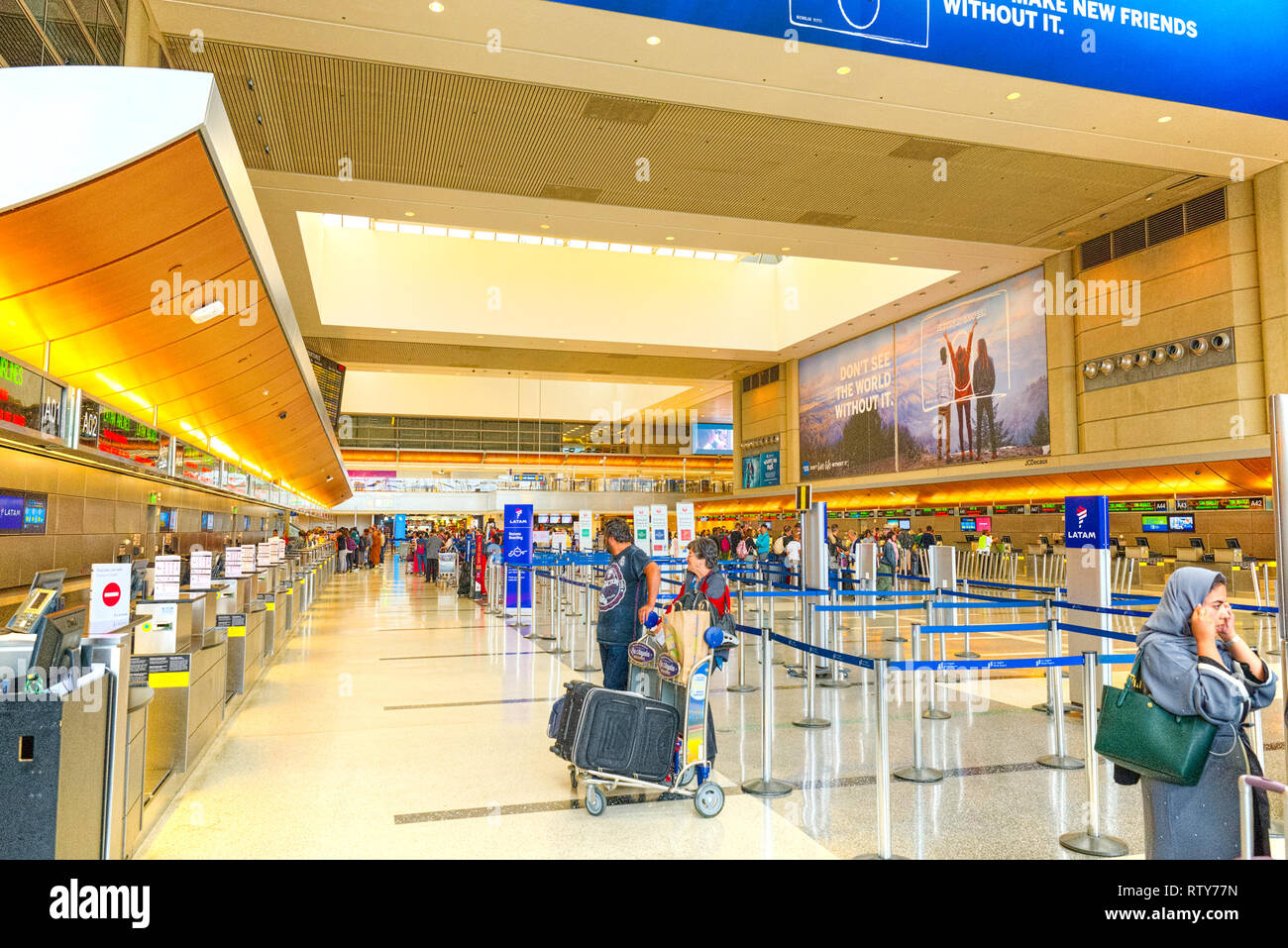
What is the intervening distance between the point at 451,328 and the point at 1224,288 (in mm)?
16909

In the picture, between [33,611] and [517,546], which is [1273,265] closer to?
[517,546]

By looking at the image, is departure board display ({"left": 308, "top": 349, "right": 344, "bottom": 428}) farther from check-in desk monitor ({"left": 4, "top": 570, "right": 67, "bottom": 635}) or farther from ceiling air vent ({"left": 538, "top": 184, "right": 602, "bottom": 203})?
check-in desk monitor ({"left": 4, "top": 570, "right": 67, "bottom": 635})

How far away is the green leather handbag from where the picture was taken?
2.73 meters

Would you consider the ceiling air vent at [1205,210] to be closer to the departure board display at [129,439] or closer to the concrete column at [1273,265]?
the concrete column at [1273,265]

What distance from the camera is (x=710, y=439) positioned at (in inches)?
1666

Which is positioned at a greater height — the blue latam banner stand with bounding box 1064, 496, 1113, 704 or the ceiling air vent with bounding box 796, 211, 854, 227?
the ceiling air vent with bounding box 796, 211, 854, 227

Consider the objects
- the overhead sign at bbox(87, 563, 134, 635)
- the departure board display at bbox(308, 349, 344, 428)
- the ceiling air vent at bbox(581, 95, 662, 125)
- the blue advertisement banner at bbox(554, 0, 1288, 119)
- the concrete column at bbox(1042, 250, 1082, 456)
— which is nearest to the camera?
the overhead sign at bbox(87, 563, 134, 635)

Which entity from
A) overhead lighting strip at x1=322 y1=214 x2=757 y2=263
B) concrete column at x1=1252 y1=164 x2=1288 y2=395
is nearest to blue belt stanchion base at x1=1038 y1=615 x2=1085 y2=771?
concrete column at x1=1252 y1=164 x2=1288 y2=395

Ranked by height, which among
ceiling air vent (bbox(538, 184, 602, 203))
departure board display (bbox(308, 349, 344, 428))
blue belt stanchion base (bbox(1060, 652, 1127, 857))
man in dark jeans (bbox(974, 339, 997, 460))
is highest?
Answer: ceiling air vent (bbox(538, 184, 602, 203))

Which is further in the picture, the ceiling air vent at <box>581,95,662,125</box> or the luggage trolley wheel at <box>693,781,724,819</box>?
the ceiling air vent at <box>581,95,662,125</box>

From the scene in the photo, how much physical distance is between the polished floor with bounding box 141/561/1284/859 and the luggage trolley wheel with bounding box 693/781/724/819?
0.23 ft

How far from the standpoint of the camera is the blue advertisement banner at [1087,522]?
711cm
